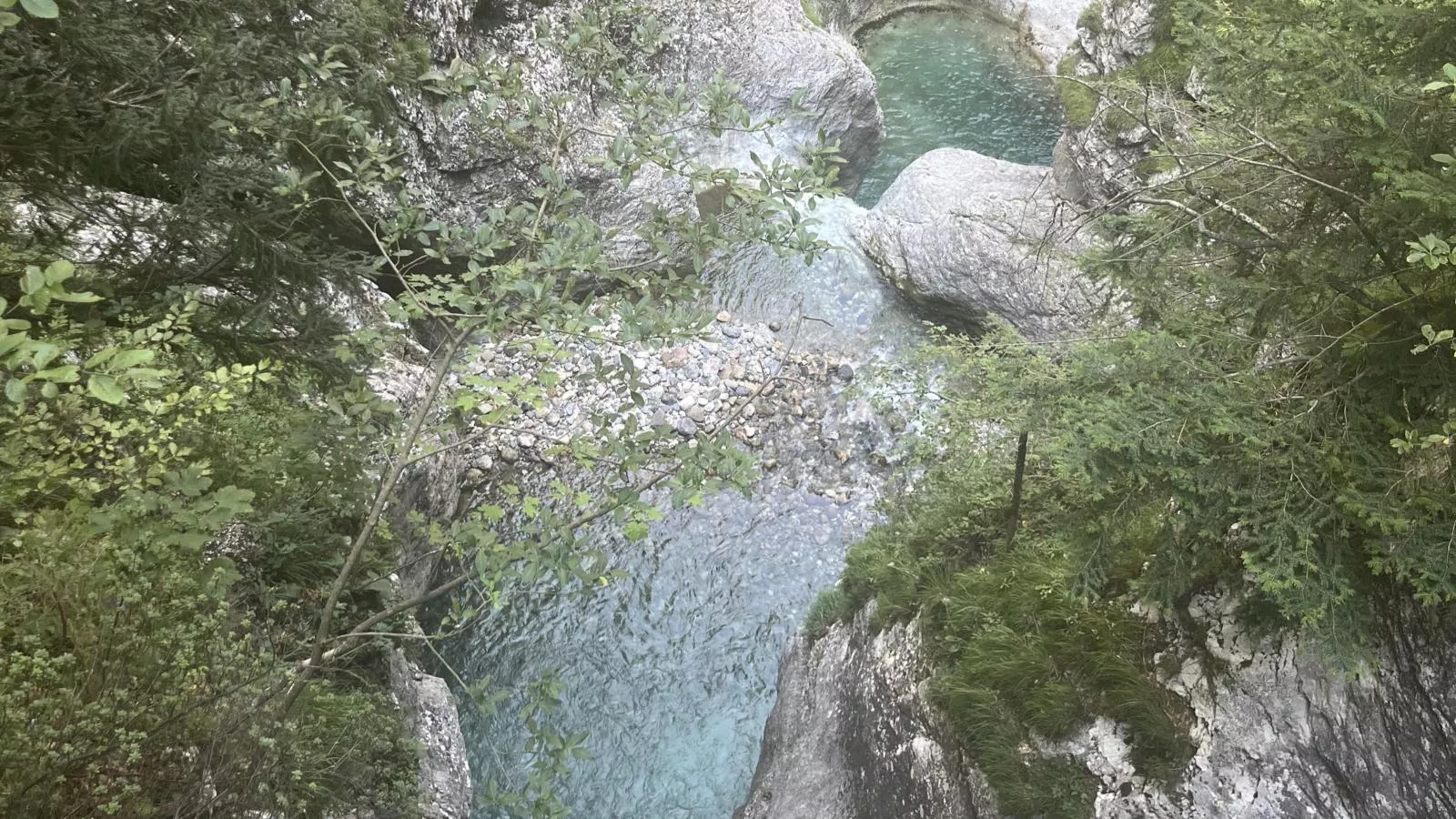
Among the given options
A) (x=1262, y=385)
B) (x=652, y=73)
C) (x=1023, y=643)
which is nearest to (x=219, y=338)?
(x=652, y=73)

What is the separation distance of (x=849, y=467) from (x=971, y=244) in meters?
5.19

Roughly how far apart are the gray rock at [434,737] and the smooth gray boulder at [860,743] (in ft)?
11.2

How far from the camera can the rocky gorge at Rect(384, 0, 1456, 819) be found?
16.0 feet

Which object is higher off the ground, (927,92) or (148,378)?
(148,378)

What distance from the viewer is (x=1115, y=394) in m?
5.02

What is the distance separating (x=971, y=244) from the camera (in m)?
14.9

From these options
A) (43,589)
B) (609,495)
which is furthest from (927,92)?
(43,589)

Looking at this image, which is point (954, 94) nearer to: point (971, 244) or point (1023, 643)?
point (971, 244)

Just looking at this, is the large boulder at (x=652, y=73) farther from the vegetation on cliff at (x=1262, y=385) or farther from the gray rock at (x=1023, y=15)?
the gray rock at (x=1023, y=15)

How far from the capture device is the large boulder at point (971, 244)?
13.9 metres

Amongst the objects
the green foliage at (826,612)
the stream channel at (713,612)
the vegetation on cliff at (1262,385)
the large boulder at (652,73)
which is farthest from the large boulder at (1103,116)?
the vegetation on cliff at (1262,385)

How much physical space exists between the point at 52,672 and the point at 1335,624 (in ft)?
21.4

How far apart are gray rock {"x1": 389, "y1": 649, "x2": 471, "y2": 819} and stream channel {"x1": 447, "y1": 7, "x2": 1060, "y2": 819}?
1133mm

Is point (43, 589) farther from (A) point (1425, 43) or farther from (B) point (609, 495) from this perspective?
(A) point (1425, 43)
